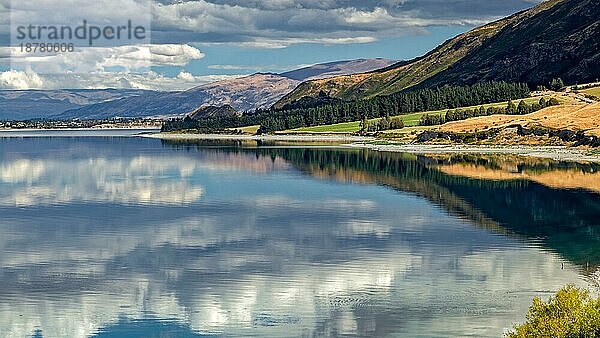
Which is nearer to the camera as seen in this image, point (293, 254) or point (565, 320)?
point (565, 320)

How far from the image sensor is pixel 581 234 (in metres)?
74.4

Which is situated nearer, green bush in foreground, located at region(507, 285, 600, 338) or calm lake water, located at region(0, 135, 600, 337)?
green bush in foreground, located at region(507, 285, 600, 338)

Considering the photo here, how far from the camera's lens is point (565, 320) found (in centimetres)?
3056

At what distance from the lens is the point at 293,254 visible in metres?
66.6

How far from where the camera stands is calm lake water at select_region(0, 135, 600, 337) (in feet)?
151

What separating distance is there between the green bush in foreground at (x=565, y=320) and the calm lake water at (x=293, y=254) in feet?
36.9

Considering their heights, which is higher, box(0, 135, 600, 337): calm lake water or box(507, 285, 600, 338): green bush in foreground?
box(507, 285, 600, 338): green bush in foreground

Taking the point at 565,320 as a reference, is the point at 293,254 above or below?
below

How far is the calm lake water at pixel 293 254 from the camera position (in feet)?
151

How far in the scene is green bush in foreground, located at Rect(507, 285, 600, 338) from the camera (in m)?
29.6

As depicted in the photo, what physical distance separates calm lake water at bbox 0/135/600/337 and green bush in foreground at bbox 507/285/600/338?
36.9 feet

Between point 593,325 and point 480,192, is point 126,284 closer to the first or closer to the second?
point 593,325

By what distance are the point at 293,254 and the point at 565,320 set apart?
37762mm

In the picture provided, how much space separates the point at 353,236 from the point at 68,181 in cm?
8042
